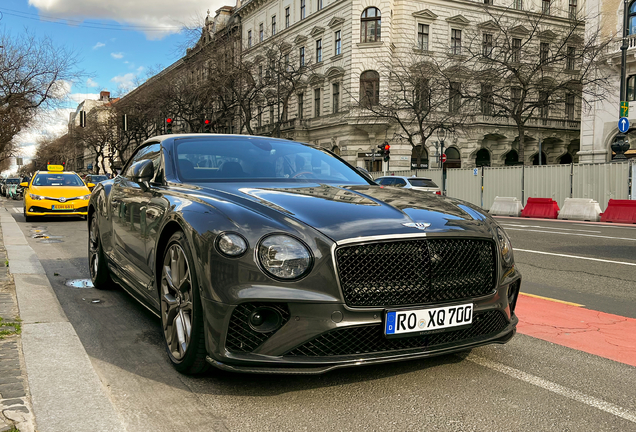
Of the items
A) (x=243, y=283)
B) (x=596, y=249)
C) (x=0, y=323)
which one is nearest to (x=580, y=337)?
(x=243, y=283)

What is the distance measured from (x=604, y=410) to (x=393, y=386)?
3.39 feet

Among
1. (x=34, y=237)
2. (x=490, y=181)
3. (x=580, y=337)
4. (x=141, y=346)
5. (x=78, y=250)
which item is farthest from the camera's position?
(x=490, y=181)

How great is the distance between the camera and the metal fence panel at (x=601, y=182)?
21.1m

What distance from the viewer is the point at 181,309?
11.4 feet

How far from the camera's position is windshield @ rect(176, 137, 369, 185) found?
4.36m

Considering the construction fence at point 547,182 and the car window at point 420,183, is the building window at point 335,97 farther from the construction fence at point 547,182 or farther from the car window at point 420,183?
the car window at point 420,183

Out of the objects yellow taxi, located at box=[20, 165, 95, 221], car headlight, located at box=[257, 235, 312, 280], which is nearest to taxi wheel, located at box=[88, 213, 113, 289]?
car headlight, located at box=[257, 235, 312, 280]

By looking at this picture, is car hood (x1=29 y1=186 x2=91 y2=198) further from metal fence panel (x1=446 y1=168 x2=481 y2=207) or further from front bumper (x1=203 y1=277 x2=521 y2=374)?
metal fence panel (x1=446 y1=168 x2=481 y2=207)

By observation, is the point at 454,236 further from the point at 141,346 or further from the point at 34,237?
the point at 34,237

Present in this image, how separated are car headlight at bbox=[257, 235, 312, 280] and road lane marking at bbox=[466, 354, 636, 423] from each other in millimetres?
1422

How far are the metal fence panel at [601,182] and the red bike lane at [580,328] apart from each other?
17.5 meters

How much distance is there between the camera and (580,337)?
4.44 m

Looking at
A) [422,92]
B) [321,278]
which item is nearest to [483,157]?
[422,92]

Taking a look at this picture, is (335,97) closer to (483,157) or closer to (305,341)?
(483,157)
